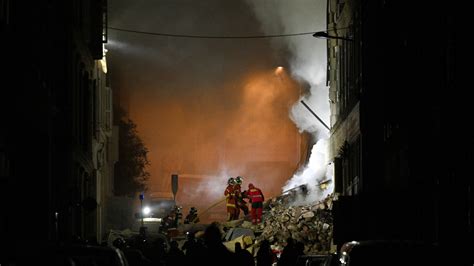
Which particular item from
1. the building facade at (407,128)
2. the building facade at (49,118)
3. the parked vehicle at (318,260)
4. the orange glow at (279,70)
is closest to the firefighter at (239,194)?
the building facade at (407,128)

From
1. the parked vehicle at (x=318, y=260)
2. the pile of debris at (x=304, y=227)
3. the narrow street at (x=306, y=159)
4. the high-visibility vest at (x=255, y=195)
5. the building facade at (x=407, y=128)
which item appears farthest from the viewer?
the high-visibility vest at (x=255, y=195)

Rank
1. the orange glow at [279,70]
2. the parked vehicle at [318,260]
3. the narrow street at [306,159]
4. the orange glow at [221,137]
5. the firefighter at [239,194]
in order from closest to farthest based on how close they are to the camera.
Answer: the parked vehicle at [318,260] → the narrow street at [306,159] → the firefighter at [239,194] → the orange glow at [221,137] → the orange glow at [279,70]

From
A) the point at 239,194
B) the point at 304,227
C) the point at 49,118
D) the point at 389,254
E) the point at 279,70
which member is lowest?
the point at 389,254

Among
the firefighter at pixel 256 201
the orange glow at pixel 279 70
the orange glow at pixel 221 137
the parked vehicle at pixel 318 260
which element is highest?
the orange glow at pixel 279 70

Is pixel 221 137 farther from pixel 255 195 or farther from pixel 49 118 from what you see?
pixel 49 118

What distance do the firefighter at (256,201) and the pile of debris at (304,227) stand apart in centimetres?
43

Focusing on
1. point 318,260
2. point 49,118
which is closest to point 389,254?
point 318,260

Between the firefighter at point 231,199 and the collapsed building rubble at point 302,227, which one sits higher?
the firefighter at point 231,199

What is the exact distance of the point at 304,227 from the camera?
4106cm

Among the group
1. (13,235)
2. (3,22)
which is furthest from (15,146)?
(3,22)

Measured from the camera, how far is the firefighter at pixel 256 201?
44.6 m

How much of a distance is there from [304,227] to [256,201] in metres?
4.47

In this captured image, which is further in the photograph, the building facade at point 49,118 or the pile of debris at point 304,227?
the pile of debris at point 304,227

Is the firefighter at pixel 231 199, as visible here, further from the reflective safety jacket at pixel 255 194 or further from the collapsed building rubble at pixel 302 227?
the reflective safety jacket at pixel 255 194
